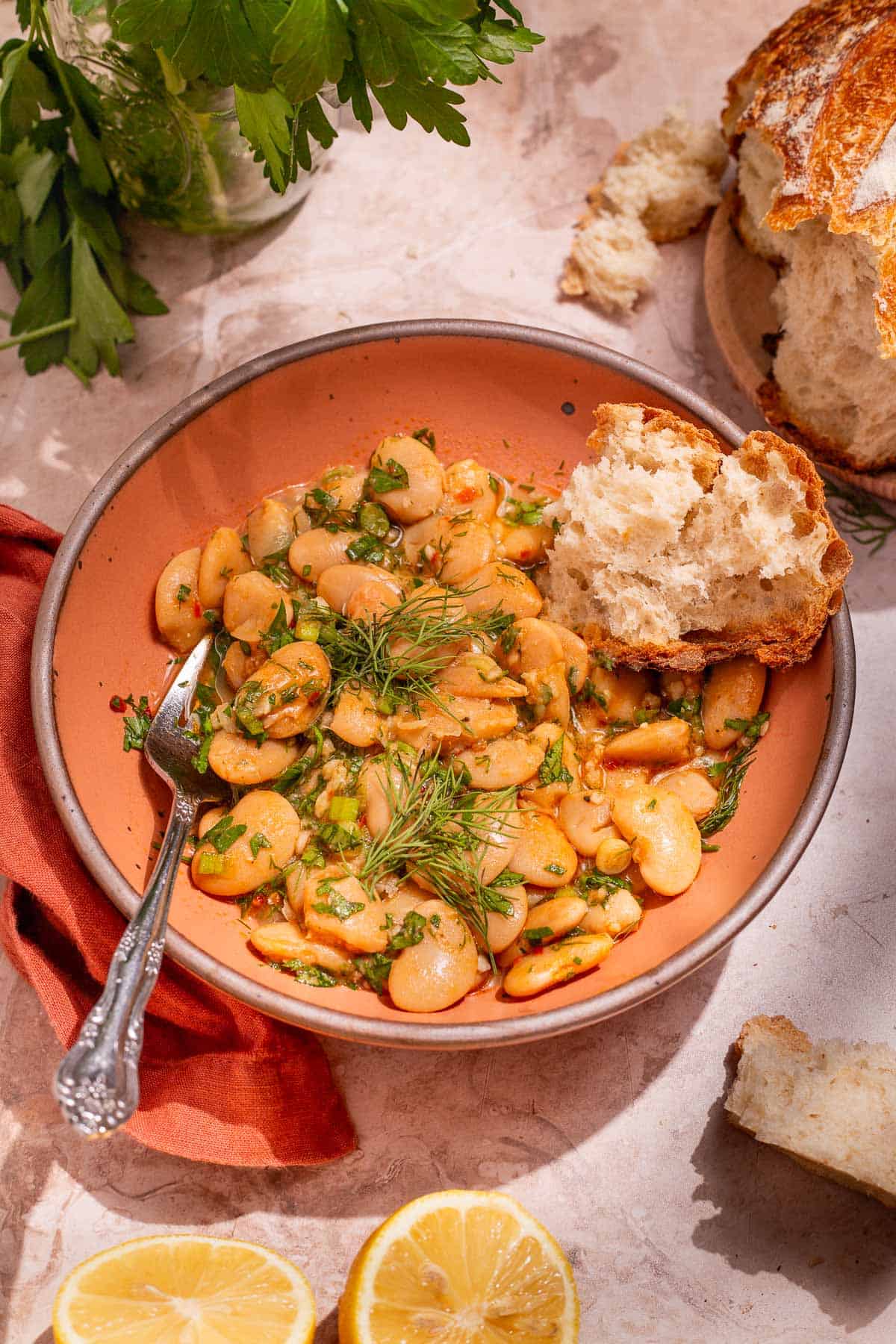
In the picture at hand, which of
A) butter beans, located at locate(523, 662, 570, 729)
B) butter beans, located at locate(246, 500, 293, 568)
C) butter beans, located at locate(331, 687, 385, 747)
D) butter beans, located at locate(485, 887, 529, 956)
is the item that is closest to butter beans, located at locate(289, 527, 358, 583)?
butter beans, located at locate(246, 500, 293, 568)

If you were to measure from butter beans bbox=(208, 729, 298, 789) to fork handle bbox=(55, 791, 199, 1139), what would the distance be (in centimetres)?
18

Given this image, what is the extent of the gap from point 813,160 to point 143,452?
1.05 meters

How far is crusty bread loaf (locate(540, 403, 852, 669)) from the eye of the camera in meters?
1.56

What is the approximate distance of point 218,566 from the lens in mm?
1659

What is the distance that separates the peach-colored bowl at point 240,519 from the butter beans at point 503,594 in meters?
0.27

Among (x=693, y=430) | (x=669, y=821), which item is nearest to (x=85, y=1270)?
(x=669, y=821)

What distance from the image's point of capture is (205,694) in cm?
165

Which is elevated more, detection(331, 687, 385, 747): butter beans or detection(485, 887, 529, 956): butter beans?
detection(331, 687, 385, 747): butter beans

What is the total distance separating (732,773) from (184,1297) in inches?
38.9

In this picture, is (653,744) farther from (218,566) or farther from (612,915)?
(218,566)

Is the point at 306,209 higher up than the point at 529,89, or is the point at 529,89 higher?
the point at 529,89

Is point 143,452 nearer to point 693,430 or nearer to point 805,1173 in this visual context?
point 693,430

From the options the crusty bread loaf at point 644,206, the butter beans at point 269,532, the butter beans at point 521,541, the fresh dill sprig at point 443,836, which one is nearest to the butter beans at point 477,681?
the fresh dill sprig at point 443,836

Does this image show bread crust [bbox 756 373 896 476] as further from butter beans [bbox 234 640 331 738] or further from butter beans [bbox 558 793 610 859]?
butter beans [bbox 234 640 331 738]
